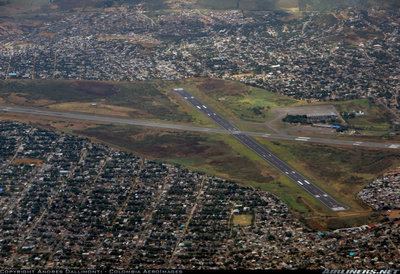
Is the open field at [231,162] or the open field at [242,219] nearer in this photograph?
the open field at [242,219]

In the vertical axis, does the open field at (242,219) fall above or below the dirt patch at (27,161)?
below

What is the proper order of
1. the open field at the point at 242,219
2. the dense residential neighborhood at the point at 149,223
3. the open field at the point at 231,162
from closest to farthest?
the dense residential neighborhood at the point at 149,223 < the open field at the point at 242,219 < the open field at the point at 231,162

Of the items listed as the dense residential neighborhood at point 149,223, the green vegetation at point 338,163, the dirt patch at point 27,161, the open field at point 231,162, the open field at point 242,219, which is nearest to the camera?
the dense residential neighborhood at point 149,223

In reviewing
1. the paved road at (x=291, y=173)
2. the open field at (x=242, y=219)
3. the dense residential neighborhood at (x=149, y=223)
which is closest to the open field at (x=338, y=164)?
the paved road at (x=291, y=173)

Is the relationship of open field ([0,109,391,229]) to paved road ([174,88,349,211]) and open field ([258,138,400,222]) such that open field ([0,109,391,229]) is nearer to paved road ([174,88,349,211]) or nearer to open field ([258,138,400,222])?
open field ([258,138,400,222])

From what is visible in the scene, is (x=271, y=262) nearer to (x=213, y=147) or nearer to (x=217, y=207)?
(x=217, y=207)

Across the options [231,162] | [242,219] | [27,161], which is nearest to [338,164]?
[231,162]

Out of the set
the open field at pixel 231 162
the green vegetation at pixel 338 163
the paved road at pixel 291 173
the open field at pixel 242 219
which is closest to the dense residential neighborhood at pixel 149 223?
the open field at pixel 242 219

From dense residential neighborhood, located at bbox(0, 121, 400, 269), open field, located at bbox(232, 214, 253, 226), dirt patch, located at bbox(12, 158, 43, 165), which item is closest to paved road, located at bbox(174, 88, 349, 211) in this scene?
dense residential neighborhood, located at bbox(0, 121, 400, 269)

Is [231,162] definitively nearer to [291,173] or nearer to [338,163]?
[291,173]

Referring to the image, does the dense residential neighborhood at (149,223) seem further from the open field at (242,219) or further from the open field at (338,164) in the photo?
the open field at (338,164)
